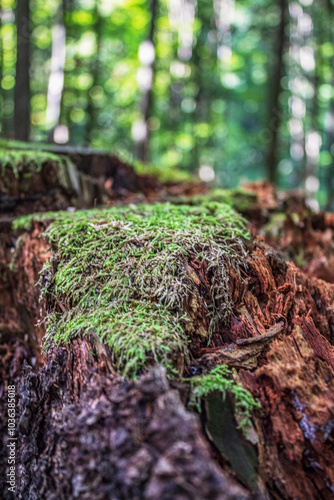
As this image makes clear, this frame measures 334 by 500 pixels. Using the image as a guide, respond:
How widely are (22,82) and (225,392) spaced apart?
8.48m

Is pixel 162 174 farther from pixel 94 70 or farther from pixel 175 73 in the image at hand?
pixel 175 73

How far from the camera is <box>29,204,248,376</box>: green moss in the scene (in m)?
1.79

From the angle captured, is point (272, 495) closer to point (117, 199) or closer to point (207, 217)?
point (207, 217)

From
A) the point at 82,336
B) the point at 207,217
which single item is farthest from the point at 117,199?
the point at 82,336

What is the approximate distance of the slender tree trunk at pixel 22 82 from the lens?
779cm

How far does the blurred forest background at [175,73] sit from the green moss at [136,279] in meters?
7.75

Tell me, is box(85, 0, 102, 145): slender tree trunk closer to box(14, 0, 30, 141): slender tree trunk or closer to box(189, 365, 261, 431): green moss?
box(14, 0, 30, 141): slender tree trunk

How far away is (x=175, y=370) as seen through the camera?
1672 millimetres

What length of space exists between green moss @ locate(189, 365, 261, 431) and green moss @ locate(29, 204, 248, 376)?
0.52ft

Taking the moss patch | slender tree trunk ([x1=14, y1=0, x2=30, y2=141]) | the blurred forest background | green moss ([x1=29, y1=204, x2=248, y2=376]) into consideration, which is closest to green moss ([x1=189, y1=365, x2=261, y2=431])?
green moss ([x1=29, y1=204, x2=248, y2=376])

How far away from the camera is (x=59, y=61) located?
36.7 feet

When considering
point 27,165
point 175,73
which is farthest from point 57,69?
point 27,165

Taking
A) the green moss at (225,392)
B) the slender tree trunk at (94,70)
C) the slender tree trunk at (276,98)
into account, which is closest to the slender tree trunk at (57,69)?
the slender tree trunk at (94,70)

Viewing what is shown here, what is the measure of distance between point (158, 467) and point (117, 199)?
344 cm
